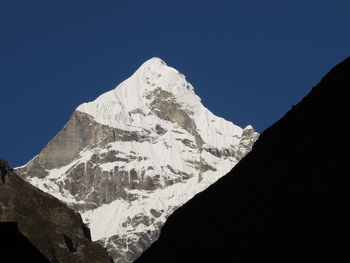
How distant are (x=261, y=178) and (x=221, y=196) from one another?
9.97 m

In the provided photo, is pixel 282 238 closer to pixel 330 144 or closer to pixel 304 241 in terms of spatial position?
pixel 304 241

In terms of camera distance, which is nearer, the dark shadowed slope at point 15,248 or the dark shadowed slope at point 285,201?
the dark shadowed slope at point 15,248

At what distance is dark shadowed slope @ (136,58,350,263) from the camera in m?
97.1

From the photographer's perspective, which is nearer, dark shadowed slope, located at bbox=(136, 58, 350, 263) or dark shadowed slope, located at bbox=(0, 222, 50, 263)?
dark shadowed slope, located at bbox=(0, 222, 50, 263)

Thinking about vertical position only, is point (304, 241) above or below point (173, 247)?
below

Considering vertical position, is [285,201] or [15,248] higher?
[285,201]

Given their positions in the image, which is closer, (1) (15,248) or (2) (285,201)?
(1) (15,248)

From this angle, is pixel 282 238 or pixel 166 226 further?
pixel 166 226

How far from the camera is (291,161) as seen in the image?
12219 cm

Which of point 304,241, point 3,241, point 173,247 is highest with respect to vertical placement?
point 173,247

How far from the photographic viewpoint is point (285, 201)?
111m

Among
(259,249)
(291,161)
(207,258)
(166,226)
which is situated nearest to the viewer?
(259,249)

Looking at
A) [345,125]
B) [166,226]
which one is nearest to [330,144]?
[345,125]

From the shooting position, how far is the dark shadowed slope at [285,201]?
9712cm
